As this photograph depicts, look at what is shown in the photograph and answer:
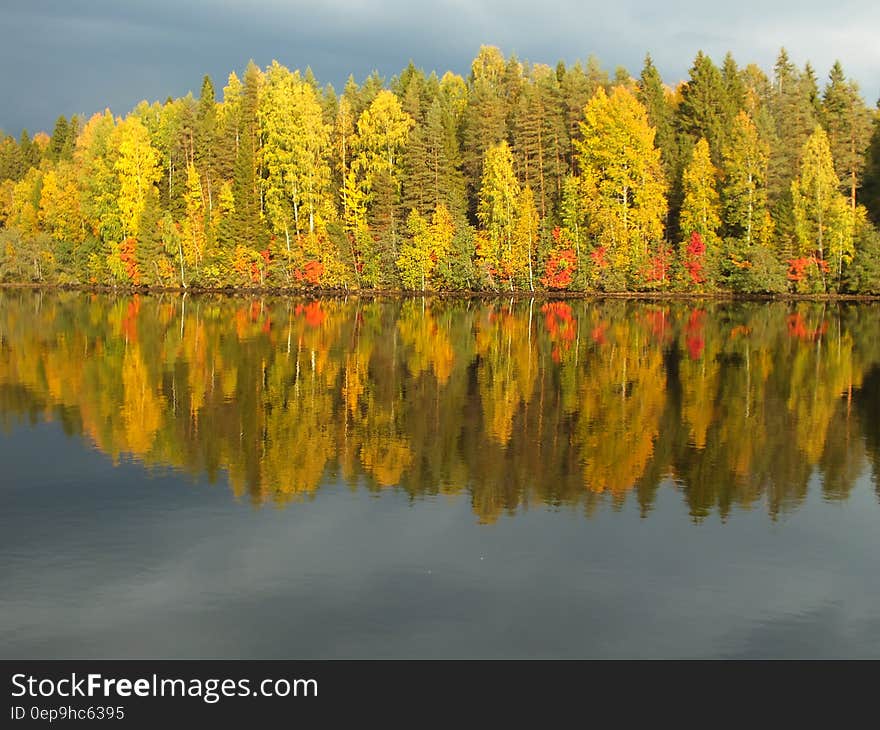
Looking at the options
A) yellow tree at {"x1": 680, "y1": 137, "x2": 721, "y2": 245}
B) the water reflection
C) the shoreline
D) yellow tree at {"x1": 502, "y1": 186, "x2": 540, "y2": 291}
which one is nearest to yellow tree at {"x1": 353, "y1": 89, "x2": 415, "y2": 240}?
the shoreline

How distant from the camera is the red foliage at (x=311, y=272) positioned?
286 feet

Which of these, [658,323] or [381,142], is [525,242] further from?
[658,323]

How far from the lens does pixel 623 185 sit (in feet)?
268

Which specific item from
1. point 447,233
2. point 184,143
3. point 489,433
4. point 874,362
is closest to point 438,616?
point 489,433

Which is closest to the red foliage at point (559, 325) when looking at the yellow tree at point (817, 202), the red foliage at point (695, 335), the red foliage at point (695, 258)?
the red foliage at point (695, 335)

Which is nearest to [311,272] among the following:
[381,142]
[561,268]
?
[381,142]

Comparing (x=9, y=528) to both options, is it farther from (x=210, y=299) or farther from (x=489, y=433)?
(x=210, y=299)

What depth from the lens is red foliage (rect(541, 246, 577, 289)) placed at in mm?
83188

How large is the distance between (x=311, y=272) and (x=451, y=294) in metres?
13.0

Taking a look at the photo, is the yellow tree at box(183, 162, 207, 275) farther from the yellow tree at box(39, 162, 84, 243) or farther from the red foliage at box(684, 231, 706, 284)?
the red foliage at box(684, 231, 706, 284)

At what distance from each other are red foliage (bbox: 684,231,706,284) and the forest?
140 millimetres

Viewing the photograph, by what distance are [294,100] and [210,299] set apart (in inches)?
878

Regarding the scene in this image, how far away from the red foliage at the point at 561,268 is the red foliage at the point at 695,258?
9.51 metres

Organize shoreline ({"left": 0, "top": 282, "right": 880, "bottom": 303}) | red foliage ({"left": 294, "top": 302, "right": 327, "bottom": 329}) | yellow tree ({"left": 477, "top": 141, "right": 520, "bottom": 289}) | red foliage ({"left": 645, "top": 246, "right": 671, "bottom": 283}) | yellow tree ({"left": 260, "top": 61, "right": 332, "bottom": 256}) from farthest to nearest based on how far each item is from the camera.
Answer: yellow tree ({"left": 260, "top": 61, "right": 332, "bottom": 256}) → yellow tree ({"left": 477, "top": 141, "right": 520, "bottom": 289}) → red foliage ({"left": 645, "top": 246, "right": 671, "bottom": 283}) → shoreline ({"left": 0, "top": 282, "right": 880, "bottom": 303}) → red foliage ({"left": 294, "top": 302, "right": 327, "bottom": 329})
